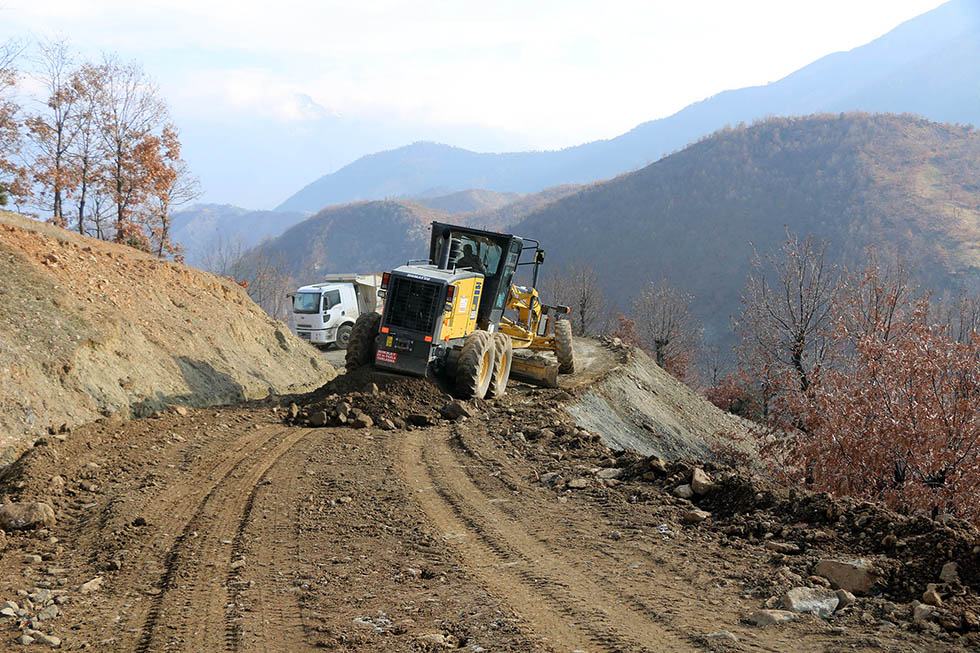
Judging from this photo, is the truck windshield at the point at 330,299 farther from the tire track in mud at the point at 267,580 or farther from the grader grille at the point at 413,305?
the tire track in mud at the point at 267,580

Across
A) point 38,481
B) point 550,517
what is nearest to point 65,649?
point 38,481

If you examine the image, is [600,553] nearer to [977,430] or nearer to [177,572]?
[177,572]

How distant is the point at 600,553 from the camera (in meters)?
6.39

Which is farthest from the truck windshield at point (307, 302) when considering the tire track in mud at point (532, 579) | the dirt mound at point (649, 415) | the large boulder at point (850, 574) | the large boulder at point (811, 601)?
the large boulder at point (811, 601)

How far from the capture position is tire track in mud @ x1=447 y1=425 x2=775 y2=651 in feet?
15.7

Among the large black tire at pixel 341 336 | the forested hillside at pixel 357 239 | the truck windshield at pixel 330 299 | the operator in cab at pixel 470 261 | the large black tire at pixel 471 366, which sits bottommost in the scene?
the large black tire at pixel 341 336

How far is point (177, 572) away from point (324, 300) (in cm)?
2126

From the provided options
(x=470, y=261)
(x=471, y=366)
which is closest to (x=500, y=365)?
(x=471, y=366)

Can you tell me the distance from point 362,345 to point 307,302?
13.3 metres

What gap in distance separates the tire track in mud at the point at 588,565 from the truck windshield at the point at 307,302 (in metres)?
17.1

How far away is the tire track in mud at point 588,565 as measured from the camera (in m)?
4.77

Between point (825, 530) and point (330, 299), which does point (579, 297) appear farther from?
point (825, 530)

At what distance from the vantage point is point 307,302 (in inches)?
1041

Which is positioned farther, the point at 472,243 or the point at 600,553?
the point at 472,243
